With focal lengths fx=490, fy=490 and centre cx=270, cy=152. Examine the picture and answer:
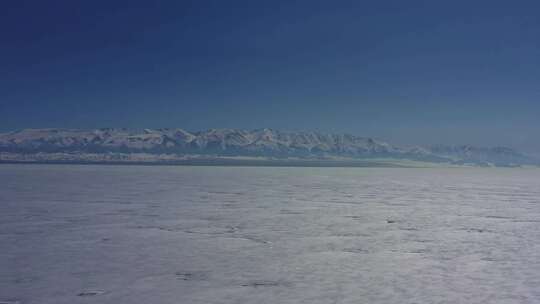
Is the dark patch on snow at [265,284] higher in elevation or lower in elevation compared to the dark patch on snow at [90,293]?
lower

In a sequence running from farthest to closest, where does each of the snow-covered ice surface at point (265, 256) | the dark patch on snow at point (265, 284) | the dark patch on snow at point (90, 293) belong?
the dark patch on snow at point (265, 284) → the snow-covered ice surface at point (265, 256) → the dark patch on snow at point (90, 293)

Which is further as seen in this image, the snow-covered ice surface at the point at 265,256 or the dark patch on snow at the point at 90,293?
the snow-covered ice surface at the point at 265,256

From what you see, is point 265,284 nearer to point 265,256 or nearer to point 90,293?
point 265,256

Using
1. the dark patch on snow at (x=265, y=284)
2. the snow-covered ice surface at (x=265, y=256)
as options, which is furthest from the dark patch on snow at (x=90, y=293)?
the dark patch on snow at (x=265, y=284)

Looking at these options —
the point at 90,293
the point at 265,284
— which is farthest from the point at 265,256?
the point at 90,293

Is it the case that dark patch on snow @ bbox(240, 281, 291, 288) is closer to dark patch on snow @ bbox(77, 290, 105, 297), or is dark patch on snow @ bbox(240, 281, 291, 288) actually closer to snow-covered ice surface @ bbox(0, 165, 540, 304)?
snow-covered ice surface @ bbox(0, 165, 540, 304)

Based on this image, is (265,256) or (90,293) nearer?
(90,293)

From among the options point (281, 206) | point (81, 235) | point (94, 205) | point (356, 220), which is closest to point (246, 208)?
point (281, 206)

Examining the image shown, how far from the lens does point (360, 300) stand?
5660 mm

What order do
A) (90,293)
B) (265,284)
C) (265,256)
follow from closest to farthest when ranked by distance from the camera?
(90,293) < (265,284) < (265,256)

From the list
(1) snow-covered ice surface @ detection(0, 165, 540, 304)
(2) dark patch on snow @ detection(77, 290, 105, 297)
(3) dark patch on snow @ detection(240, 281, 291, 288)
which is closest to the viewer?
(2) dark patch on snow @ detection(77, 290, 105, 297)

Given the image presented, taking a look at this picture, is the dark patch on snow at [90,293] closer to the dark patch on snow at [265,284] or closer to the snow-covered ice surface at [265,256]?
the snow-covered ice surface at [265,256]

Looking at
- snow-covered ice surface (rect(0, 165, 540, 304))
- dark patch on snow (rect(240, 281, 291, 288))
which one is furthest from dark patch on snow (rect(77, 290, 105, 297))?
dark patch on snow (rect(240, 281, 291, 288))

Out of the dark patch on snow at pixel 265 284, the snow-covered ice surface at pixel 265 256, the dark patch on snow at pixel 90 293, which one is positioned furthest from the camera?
the dark patch on snow at pixel 265 284
